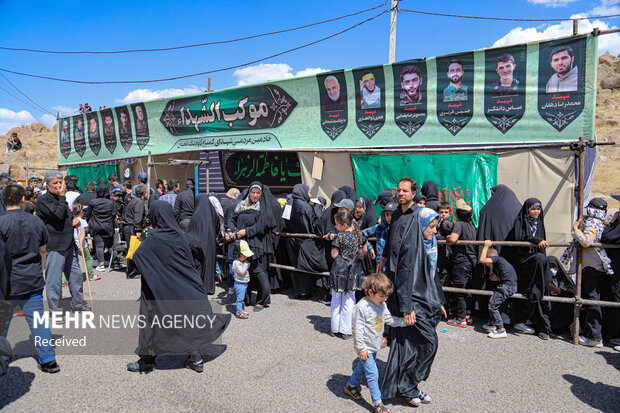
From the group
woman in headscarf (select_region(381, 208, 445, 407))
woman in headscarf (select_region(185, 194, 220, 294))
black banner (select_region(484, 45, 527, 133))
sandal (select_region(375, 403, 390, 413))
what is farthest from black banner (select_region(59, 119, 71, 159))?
sandal (select_region(375, 403, 390, 413))

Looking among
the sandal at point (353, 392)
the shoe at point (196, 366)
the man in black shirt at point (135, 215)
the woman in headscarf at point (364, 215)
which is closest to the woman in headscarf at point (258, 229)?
the woman in headscarf at point (364, 215)

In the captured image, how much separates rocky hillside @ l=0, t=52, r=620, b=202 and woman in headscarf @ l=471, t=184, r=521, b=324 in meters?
14.5

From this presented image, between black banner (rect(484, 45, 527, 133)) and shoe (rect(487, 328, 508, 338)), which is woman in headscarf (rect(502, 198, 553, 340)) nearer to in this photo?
shoe (rect(487, 328, 508, 338))

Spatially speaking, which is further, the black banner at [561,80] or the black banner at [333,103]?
the black banner at [333,103]

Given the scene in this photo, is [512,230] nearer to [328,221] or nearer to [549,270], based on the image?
[549,270]

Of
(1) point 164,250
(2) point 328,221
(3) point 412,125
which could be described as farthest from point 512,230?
(1) point 164,250

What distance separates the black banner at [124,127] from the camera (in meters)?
15.0

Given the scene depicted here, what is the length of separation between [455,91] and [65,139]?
684 inches

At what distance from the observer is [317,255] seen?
6199 mm

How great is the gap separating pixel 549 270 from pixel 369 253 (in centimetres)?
214

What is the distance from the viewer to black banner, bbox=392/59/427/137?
7996 mm

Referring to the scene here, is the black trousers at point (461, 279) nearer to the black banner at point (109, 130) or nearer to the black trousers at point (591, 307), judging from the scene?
the black trousers at point (591, 307)

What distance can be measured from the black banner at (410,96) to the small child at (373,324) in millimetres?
5565

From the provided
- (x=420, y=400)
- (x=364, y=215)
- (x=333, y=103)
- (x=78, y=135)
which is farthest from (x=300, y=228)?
(x=78, y=135)
